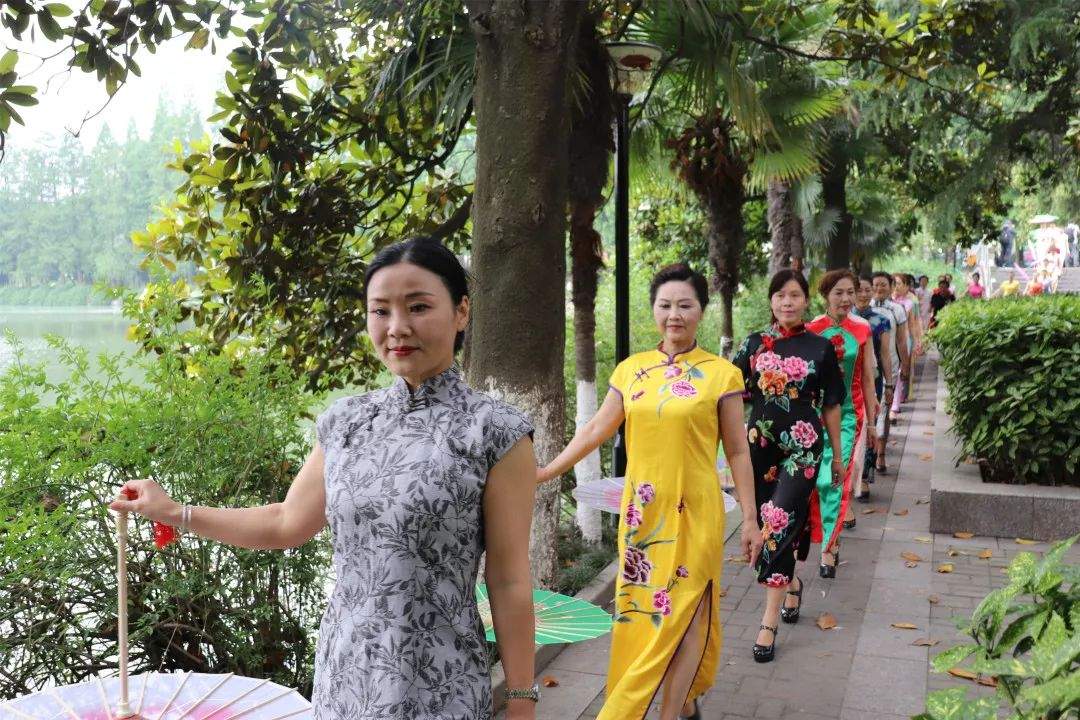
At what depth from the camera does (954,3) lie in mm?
9328

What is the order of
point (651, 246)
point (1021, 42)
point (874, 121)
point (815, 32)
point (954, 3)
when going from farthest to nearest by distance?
point (651, 246) < point (874, 121) < point (1021, 42) < point (815, 32) < point (954, 3)

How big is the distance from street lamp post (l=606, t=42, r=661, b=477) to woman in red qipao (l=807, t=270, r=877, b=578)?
143 centimetres

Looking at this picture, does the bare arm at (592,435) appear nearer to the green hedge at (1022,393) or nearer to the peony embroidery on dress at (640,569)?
the peony embroidery on dress at (640,569)

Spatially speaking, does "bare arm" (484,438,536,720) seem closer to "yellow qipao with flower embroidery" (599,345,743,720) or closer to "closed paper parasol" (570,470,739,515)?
"yellow qipao with flower embroidery" (599,345,743,720)

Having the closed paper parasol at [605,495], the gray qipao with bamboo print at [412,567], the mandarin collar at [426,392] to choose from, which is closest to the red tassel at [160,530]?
the gray qipao with bamboo print at [412,567]

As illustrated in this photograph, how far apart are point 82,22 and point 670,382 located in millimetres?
3563

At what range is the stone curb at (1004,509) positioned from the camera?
24.5ft

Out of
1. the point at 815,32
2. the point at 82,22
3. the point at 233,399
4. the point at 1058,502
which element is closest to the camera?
the point at 233,399

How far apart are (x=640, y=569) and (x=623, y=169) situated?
169 inches

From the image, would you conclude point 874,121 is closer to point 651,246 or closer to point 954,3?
point 651,246

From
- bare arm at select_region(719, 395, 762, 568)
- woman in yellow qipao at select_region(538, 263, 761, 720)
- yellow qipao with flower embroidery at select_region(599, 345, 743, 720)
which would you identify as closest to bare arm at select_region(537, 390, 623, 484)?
woman in yellow qipao at select_region(538, 263, 761, 720)

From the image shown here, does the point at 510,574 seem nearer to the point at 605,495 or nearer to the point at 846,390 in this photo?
the point at 605,495

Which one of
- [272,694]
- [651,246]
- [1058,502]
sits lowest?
[1058,502]

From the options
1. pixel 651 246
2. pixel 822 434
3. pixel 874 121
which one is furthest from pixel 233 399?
pixel 651 246
